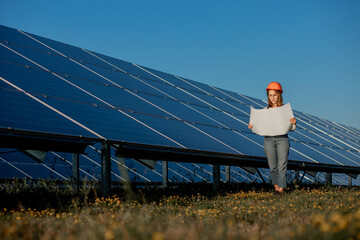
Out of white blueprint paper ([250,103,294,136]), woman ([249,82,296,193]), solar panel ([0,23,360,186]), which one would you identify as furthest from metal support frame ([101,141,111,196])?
white blueprint paper ([250,103,294,136])

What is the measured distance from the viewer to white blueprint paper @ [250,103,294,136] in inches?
351

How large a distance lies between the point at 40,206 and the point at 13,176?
4.58m

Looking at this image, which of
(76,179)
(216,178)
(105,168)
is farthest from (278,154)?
(76,179)

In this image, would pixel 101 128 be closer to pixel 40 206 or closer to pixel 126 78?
pixel 40 206

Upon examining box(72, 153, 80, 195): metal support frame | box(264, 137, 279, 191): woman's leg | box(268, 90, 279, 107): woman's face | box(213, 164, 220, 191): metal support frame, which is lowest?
box(213, 164, 220, 191): metal support frame

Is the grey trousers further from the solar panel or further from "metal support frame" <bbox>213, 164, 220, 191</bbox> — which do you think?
"metal support frame" <bbox>213, 164, 220, 191</bbox>

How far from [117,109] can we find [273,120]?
3765 mm

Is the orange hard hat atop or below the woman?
atop

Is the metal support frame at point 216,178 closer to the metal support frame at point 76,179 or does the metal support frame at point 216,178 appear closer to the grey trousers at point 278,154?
the grey trousers at point 278,154

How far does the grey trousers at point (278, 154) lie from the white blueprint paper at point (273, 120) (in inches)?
6.7

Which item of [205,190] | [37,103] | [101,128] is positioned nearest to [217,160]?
[205,190]

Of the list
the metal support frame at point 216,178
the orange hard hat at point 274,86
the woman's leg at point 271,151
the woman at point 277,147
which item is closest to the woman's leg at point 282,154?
the woman at point 277,147

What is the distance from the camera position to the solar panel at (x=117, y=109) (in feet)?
27.1

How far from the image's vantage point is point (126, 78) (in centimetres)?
1400
